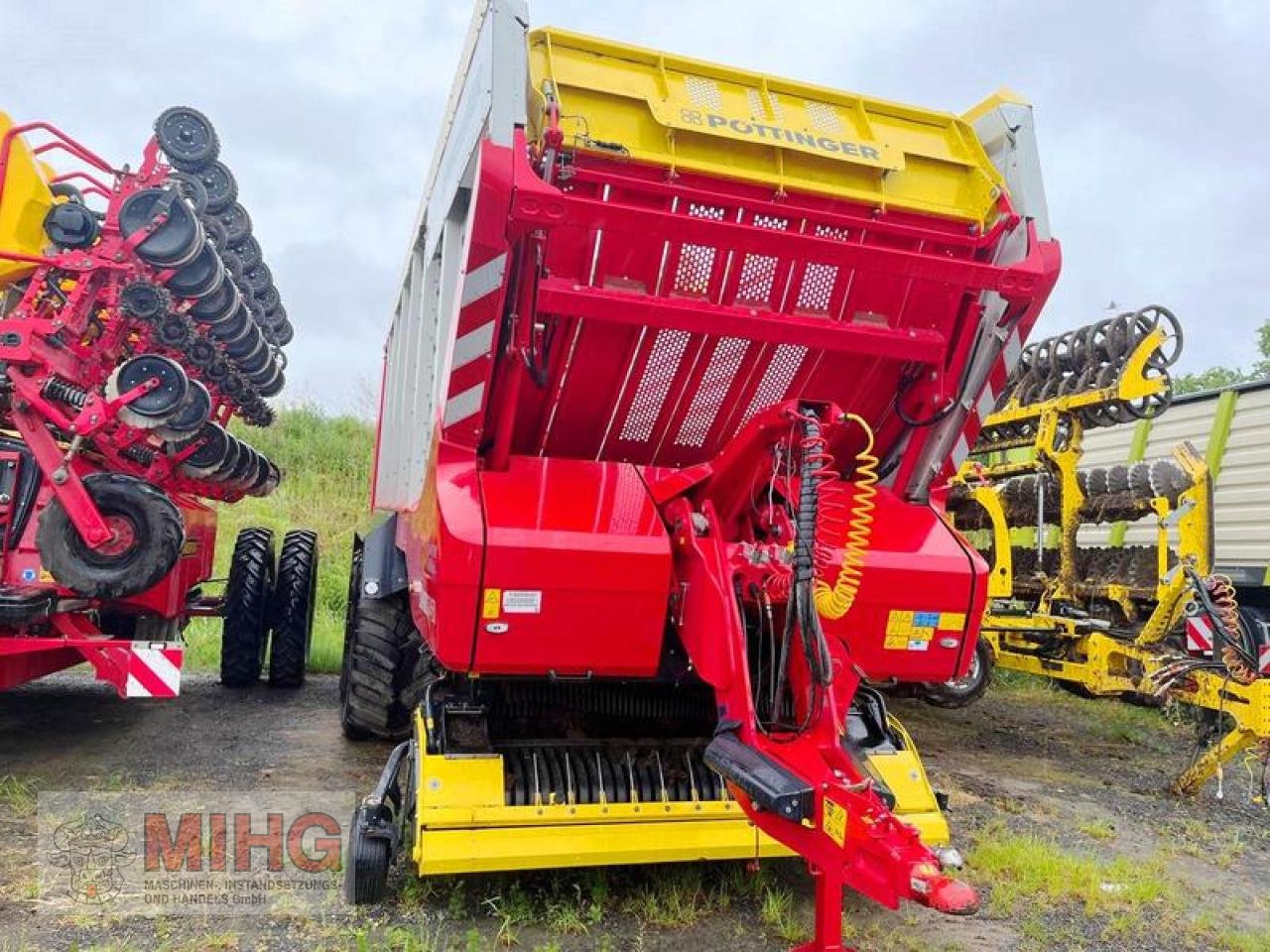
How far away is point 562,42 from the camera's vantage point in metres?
3.36

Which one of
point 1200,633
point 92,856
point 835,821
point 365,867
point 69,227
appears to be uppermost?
point 69,227

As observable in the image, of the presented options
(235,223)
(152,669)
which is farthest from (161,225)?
(152,669)

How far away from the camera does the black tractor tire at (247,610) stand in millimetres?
6898

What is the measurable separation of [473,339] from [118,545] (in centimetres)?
242

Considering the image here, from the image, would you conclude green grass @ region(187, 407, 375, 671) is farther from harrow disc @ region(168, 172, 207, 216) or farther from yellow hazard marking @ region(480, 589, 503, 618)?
yellow hazard marking @ region(480, 589, 503, 618)

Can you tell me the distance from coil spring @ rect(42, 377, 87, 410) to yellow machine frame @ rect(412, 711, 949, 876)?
257cm

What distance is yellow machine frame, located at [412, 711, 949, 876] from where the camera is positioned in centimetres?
305

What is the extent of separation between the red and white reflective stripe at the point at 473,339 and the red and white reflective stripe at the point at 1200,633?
4.37 m

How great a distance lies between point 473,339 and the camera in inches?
124

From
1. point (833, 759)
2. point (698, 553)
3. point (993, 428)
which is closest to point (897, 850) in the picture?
point (833, 759)

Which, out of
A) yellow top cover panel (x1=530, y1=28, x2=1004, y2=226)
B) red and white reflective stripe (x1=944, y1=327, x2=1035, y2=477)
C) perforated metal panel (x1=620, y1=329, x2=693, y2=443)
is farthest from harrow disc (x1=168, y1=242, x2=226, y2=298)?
red and white reflective stripe (x1=944, y1=327, x2=1035, y2=477)

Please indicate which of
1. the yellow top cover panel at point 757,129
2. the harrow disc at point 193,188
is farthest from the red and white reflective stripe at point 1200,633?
the harrow disc at point 193,188

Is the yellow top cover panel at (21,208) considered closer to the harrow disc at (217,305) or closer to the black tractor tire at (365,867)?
the harrow disc at (217,305)

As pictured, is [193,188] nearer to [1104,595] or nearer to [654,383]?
[654,383]
